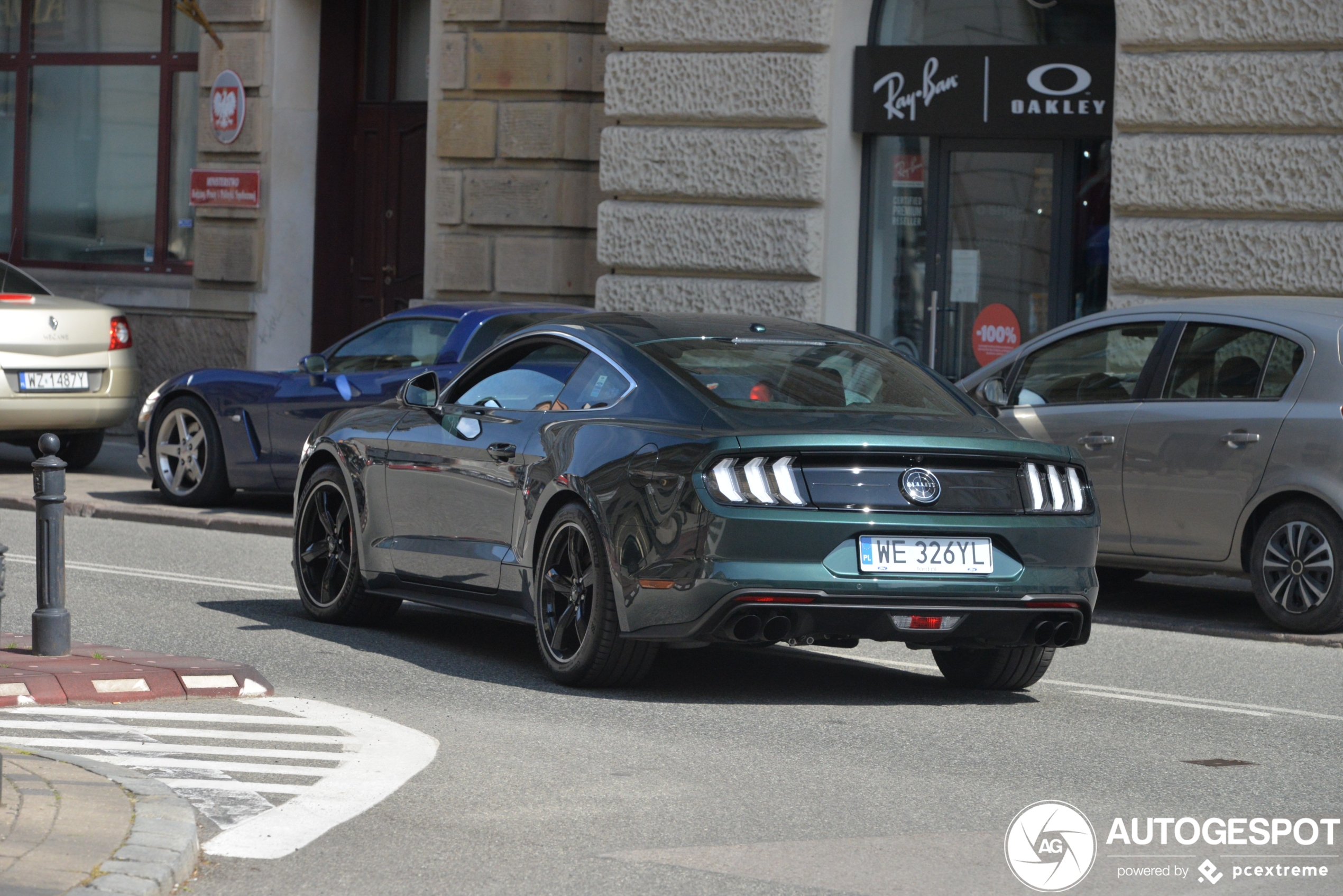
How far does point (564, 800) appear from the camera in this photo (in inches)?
225

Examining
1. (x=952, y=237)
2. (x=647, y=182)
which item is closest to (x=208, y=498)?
(x=647, y=182)

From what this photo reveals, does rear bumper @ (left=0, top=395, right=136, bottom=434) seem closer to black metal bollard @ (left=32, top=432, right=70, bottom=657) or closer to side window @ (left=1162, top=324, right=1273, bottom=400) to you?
black metal bollard @ (left=32, top=432, right=70, bottom=657)

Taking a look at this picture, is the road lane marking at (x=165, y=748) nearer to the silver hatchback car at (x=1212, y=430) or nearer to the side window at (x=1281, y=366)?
the silver hatchback car at (x=1212, y=430)

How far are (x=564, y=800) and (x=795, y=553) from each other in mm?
1468

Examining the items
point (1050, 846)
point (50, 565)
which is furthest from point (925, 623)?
point (50, 565)

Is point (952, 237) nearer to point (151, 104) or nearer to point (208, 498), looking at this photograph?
point (208, 498)

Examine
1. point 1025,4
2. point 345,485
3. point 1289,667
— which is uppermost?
point 1025,4

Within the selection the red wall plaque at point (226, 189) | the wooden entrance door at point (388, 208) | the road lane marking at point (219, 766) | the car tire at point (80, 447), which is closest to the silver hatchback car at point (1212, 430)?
the road lane marking at point (219, 766)

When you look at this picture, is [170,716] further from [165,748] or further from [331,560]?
[331,560]

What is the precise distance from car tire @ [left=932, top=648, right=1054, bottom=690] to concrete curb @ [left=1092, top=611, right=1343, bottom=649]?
208 cm

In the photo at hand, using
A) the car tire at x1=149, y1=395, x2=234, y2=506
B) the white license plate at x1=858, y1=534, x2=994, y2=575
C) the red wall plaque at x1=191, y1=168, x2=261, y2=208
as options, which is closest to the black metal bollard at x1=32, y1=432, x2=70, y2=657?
the white license plate at x1=858, y1=534, x2=994, y2=575

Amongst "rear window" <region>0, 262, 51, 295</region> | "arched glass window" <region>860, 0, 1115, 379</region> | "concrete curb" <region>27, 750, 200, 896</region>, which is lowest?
"concrete curb" <region>27, 750, 200, 896</region>

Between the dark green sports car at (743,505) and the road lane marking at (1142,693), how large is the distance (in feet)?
1.11

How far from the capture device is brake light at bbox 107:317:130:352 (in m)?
15.9
